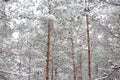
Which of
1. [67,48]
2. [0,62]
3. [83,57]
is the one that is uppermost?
[0,62]

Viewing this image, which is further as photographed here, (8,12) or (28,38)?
(28,38)

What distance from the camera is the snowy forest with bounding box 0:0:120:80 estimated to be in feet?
21.1

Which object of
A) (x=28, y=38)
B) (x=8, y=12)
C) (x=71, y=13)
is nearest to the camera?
(x=8, y=12)

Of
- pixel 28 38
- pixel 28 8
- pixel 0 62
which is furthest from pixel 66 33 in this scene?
pixel 0 62

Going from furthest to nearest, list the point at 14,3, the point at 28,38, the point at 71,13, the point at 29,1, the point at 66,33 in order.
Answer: the point at 66,33 → the point at 28,38 → the point at 71,13 → the point at 29,1 → the point at 14,3

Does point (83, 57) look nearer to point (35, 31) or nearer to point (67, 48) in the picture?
point (67, 48)

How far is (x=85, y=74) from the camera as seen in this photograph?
1001 inches

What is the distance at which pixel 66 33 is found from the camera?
15.5 meters

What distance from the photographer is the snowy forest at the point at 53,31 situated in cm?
643

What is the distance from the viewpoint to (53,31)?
1406 cm

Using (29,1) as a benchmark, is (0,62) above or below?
below

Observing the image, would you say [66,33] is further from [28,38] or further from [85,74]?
[85,74]

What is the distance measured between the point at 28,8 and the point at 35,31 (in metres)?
5.86

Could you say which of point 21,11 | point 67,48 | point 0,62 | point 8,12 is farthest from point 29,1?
point 67,48
